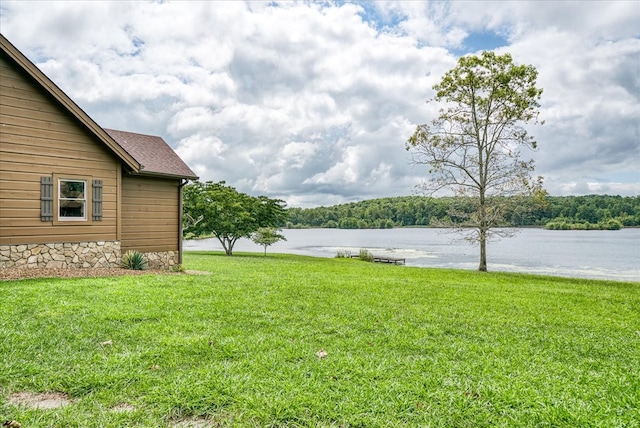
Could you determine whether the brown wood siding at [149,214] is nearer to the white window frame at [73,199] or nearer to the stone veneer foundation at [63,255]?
the stone veneer foundation at [63,255]

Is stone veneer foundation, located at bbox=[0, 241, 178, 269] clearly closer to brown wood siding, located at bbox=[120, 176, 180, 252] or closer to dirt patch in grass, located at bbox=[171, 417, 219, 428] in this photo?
brown wood siding, located at bbox=[120, 176, 180, 252]

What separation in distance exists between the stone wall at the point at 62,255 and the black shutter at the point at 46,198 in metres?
0.80

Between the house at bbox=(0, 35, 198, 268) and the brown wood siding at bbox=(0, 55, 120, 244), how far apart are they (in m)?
0.02

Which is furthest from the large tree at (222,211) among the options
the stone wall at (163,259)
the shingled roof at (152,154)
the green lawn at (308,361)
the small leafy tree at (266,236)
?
the green lawn at (308,361)

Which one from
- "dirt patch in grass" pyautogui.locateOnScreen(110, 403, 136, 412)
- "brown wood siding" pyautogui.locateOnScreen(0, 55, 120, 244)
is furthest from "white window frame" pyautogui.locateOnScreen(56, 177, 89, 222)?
"dirt patch in grass" pyautogui.locateOnScreen(110, 403, 136, 412)

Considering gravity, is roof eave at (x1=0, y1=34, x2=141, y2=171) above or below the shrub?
→ above

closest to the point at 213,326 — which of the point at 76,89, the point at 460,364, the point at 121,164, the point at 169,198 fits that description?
the point at 460,364

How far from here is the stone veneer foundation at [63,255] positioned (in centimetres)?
970

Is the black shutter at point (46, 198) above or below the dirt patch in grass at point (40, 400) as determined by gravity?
above

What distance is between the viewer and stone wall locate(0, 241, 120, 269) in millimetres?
9695

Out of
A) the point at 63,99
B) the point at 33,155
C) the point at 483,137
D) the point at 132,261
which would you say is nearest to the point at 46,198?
the point at 33,155

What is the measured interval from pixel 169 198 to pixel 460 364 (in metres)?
11.9

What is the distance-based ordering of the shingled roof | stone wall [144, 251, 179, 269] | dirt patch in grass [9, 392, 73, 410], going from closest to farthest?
dirt patch in grass [9, 392, 73, 410]
the shingled roof
stone wall [144, 251, 179, 269]

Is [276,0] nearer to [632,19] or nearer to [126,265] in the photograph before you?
[126,265]
